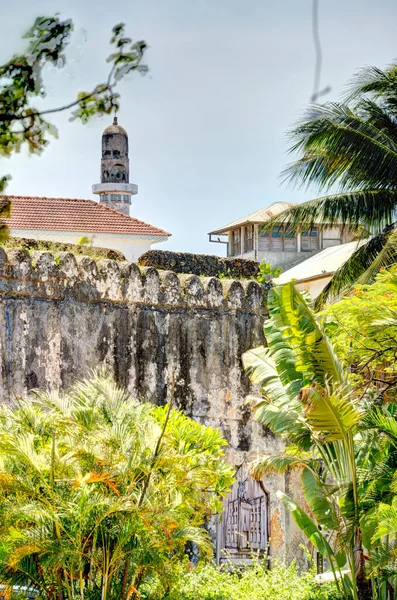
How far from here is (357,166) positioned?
13852mm

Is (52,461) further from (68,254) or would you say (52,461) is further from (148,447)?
(68,254)

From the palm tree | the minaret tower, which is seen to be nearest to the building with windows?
the minaret tower

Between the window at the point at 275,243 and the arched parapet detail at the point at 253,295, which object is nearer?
the arched parapet detail at the point at 253,295

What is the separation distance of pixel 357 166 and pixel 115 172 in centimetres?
1753

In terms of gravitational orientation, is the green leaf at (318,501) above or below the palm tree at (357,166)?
below

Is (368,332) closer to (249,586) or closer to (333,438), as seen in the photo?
(333,438)

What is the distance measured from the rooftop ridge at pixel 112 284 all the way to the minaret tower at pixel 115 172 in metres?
18.7

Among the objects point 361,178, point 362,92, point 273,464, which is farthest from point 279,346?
point 362,92

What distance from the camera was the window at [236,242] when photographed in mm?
32031

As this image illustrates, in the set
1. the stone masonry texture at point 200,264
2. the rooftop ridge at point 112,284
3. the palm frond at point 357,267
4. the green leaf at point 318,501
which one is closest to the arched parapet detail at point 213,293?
the rooftop ridge at point 112,284

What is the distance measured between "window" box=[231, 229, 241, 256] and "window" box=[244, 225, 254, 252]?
1.92 ft

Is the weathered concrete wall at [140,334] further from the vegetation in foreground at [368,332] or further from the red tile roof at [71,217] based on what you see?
the red tile roof at [71,217]

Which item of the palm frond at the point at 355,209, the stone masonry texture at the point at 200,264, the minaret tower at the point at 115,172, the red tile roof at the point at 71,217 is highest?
the minaret tower at the point at 115,172

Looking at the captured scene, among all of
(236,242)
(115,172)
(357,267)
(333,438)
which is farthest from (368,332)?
(236,242)
